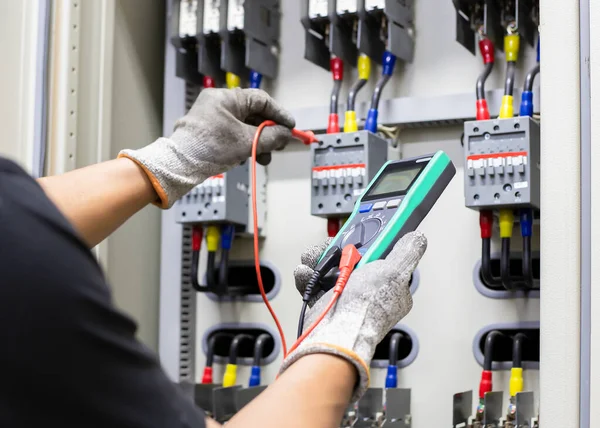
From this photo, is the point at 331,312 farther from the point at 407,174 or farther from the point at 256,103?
the point at 256,103

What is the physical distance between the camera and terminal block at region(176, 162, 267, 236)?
161cm

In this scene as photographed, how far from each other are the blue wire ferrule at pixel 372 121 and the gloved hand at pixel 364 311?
0.52m

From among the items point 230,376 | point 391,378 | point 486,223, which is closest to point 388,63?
point 486,223

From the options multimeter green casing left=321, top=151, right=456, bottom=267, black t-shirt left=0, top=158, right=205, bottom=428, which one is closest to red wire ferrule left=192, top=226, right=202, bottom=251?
multimeter green casing left=321, top=151, right=456, bottom=267

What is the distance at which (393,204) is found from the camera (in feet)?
3.76

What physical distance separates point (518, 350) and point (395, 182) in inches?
16.8

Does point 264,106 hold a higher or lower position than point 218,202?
higher

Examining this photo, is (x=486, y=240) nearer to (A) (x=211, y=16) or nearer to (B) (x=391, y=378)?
(B) (x=391, y=378)

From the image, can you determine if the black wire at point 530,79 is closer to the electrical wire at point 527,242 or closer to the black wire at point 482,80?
the black wire at point 482,80

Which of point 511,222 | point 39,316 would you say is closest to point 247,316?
point 511,222

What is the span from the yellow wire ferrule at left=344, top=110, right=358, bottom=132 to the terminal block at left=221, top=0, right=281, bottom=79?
0.24 meters

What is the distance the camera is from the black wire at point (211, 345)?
5.52 ft

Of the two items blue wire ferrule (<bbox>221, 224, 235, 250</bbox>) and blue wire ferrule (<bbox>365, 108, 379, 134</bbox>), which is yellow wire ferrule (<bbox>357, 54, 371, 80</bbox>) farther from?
blue wire ferrule (<bbox>221, 224, 235, 250</bbox>)

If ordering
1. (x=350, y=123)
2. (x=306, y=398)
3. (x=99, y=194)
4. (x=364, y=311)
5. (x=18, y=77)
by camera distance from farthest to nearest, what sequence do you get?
(x=350, y=123), (x=18, y=77), (x=99, y=194), (x=364, y=311), (x=306, y=398)
